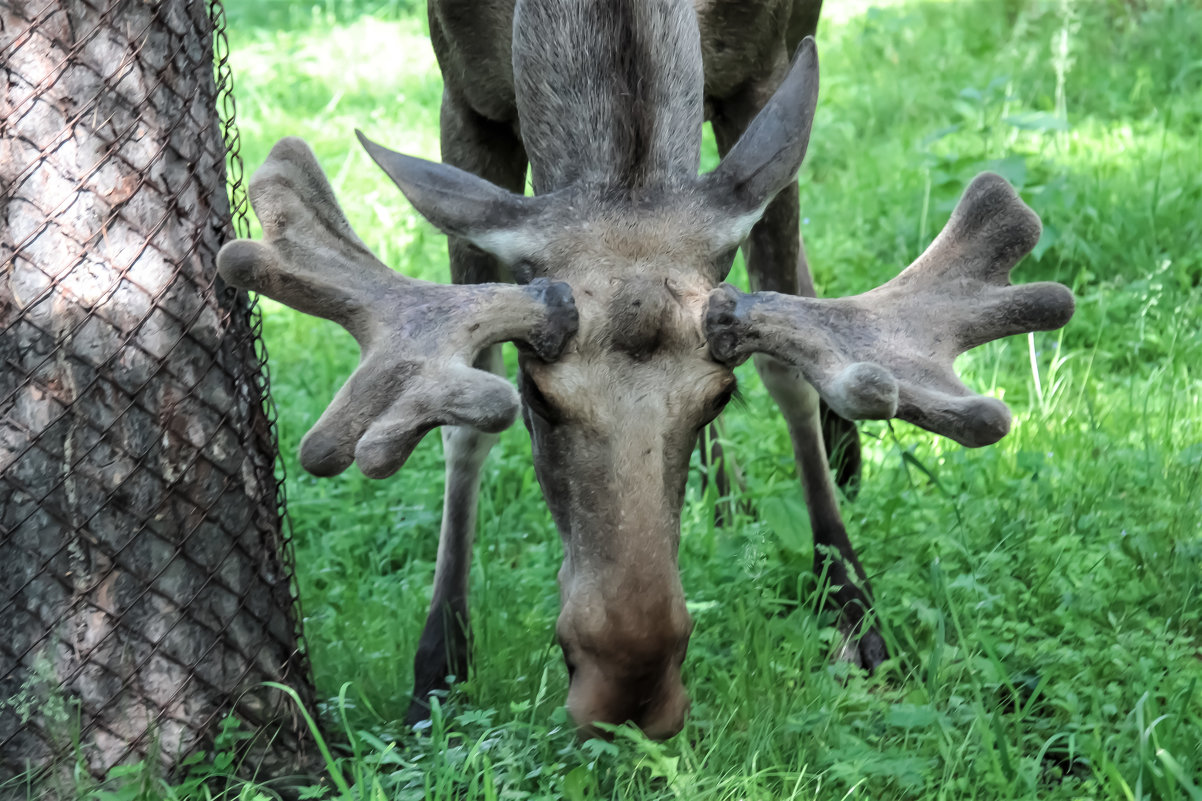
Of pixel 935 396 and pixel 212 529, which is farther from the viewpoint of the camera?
pixel 212 529

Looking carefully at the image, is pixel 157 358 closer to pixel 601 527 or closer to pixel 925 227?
pixel 601 527

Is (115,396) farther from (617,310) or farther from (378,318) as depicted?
(617,310)

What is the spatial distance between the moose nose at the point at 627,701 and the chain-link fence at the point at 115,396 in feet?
3.00

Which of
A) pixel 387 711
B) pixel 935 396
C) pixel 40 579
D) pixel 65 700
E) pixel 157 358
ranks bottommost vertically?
pixel 387 711

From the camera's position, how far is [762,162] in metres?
3.44

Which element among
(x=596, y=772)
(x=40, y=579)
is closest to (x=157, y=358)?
(x=40, y=579)

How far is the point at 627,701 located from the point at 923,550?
1786mm

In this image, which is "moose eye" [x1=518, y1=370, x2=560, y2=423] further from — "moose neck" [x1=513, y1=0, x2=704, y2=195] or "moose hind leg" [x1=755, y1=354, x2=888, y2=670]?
"moose hind leg" [x1=755, y1=354, x2=888, y2=670]

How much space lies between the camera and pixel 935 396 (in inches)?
121

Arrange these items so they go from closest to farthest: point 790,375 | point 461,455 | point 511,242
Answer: point 511,242 < point 461,455 < point 790,375

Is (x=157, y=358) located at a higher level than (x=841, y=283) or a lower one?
higher

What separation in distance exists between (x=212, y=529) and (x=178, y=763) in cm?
56

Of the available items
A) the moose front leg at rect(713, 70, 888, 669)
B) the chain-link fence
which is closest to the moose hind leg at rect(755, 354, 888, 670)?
the moose front leg at rect(713, 70, 888, 669)

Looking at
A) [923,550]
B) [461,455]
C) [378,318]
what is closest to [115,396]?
[378,318]
